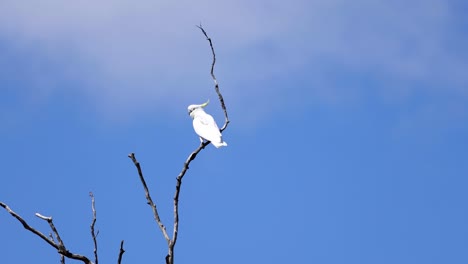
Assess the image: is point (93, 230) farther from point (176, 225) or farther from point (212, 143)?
point (212, 143)

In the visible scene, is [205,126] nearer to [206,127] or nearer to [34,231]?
[206,127]

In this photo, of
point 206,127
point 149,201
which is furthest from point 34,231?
point 206,127

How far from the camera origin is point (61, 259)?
12.6 ft

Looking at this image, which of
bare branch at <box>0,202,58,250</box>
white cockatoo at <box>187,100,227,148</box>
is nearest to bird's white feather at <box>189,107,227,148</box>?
white cockatoo at <box>187,100,227,148</box>

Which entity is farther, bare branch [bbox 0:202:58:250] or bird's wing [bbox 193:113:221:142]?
bird's wing [bbox 193:113:221:142]

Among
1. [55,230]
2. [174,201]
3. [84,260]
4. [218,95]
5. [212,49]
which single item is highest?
[212,49]

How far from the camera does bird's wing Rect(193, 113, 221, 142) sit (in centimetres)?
750

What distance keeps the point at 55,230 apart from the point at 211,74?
1872 mm

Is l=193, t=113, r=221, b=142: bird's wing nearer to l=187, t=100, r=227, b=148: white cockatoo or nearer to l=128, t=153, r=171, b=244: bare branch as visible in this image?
l=187, t=100, r=227, b=148: white cockatoo

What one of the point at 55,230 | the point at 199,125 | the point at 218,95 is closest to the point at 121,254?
the point at 55,230

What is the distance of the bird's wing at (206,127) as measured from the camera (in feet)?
24.6

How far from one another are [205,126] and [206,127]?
8cm

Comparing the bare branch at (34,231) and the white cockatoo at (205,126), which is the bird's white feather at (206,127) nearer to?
the white cockatoo at (205,126)

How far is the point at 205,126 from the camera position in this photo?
26.2ft
